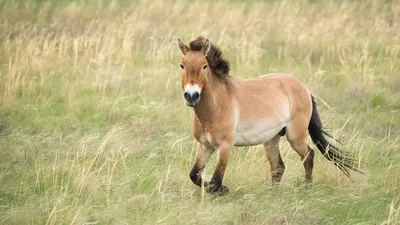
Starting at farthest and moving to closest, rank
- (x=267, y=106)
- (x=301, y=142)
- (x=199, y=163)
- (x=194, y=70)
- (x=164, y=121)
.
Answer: (x=164, y=121)
(x=301, y=142)
(x=267, y=106)
(x=199, y=163)
(x=194, y=70)

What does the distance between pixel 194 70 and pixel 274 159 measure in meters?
1.61

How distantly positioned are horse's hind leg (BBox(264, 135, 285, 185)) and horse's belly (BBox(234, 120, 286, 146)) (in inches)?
16.1

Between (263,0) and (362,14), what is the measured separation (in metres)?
4.54

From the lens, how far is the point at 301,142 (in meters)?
6.10

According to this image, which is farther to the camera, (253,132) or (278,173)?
(278,173)

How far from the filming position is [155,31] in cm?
1304

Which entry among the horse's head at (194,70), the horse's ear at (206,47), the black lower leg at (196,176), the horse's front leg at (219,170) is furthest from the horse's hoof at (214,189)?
the horse's ear at (206,47)

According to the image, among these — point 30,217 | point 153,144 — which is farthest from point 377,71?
point 30,217

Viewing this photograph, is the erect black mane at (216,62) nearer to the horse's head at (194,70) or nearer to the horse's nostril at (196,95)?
the horse's head at (194,70)

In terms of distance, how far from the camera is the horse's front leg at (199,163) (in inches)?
215

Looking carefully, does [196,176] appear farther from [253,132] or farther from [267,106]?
[267,106]

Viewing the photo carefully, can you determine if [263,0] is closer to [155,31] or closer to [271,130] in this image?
[155,31]

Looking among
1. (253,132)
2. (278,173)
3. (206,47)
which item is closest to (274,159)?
(278,173)

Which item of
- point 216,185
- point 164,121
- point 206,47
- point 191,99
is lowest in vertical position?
point 164,121
